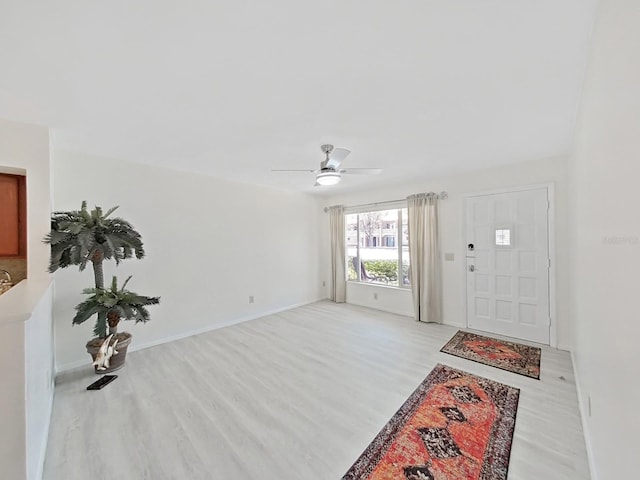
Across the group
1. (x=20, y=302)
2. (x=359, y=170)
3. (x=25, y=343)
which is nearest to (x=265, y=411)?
(x=25, y=343)

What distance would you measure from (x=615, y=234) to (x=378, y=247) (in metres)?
4.33

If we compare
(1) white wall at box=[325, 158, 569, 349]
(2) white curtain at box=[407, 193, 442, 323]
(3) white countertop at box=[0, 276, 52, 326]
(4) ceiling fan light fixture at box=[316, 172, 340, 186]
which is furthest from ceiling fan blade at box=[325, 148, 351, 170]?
(3) white countertop at box=[0, 276, 52, 326]

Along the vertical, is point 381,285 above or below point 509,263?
below

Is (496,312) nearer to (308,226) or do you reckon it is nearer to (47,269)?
(308,226)

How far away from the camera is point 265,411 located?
2.17m

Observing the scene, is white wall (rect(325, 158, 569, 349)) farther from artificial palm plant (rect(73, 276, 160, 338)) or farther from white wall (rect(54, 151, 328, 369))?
artificial palm plant (rect(73, 276, 160, 338))

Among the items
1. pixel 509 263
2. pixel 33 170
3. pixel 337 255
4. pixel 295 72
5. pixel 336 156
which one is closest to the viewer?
pixel 295 72

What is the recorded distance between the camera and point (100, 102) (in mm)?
2020

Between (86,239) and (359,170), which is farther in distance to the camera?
(359,170)

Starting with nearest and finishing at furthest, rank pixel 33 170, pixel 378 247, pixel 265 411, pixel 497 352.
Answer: pixel 265 411
pixel 33 170
pixel 497 352
pixel 378 247

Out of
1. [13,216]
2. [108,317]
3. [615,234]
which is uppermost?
[13,216]

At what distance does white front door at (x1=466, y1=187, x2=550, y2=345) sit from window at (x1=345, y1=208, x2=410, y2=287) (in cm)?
118

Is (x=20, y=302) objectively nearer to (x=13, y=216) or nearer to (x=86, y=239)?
(x=86, y=239)

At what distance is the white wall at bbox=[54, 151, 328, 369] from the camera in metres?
3.01
